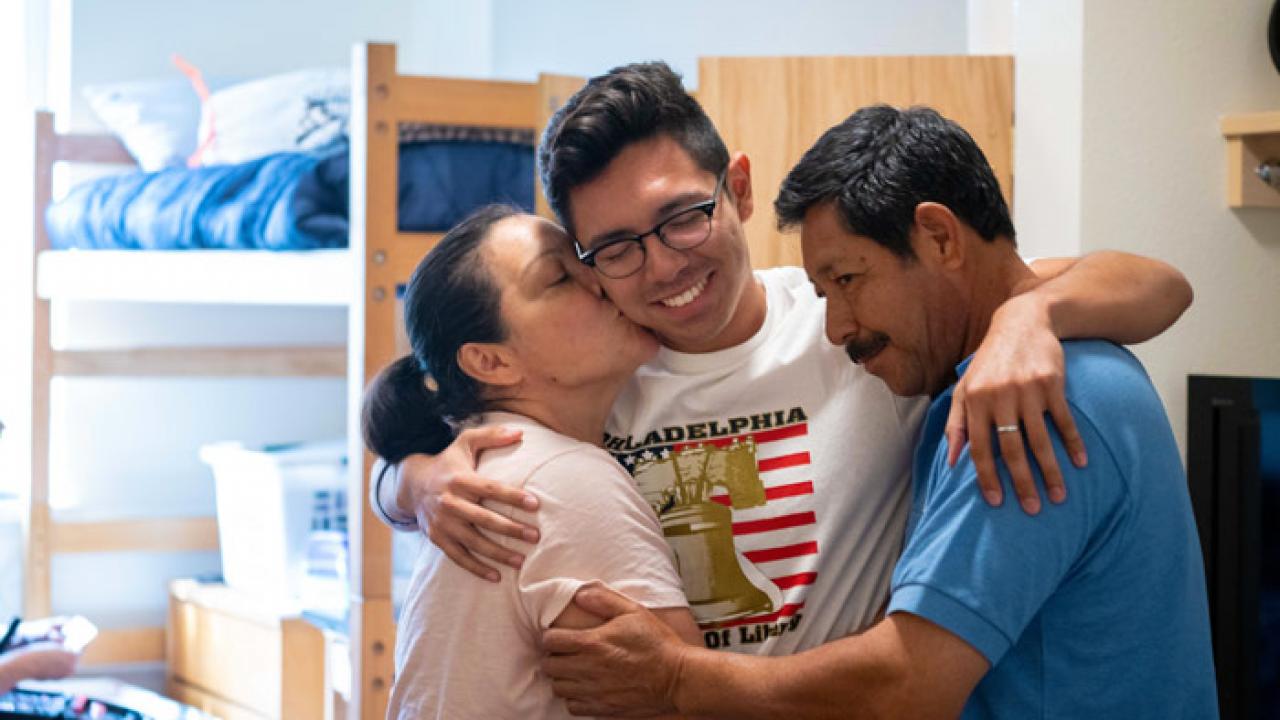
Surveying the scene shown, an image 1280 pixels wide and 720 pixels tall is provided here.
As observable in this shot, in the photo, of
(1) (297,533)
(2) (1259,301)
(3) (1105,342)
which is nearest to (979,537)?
(3) (1105,342)

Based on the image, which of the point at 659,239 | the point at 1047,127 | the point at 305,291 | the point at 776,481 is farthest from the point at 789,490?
the point at 305,291

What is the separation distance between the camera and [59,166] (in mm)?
4266

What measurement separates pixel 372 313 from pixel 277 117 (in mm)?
1397

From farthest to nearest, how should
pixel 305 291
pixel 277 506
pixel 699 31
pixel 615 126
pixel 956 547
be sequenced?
pixel 699 31 → pixel 277 506 → pixel 305 291 → pixel 615 126 → pixel 956 547

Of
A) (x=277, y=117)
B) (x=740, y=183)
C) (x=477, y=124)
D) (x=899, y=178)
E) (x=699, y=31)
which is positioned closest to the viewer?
(x=899, y=178)

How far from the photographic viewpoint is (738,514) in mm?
1323

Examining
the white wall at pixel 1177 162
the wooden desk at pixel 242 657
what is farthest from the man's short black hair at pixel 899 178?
the wooden desk at pixel 242 657

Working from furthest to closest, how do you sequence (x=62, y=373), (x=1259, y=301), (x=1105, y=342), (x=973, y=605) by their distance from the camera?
(x=62, y=373)
(x=1259, y=301)
(x=1105, y=342)
(x=973, y=605)

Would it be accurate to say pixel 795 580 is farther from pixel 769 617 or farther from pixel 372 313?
pixel 372 313

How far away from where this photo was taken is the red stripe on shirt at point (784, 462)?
52.2 inches

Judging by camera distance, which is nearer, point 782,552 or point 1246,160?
point 782,552

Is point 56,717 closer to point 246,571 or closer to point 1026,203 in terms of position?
point 246,571

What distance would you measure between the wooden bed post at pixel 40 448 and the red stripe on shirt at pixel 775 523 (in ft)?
10.1

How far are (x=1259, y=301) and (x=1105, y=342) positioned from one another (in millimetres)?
1148
